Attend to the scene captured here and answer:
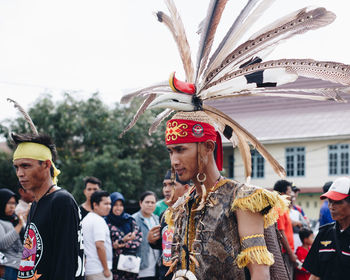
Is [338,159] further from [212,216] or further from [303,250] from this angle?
[212,216]

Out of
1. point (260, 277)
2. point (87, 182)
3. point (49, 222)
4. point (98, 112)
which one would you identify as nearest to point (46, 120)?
point (98, 112)

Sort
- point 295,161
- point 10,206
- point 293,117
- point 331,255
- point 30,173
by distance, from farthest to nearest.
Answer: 1. point 293,117
2. point 295,161
3. point 10,206
4. point 331,255
5. point 30,173

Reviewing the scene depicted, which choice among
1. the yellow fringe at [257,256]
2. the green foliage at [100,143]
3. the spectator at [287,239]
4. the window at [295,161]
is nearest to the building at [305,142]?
the window at [295,161]

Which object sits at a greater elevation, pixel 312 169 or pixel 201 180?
pixel 201 180

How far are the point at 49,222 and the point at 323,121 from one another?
25.5m

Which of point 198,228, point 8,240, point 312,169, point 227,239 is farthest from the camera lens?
point 312,169

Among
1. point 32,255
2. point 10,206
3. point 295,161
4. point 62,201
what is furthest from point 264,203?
point 295,161

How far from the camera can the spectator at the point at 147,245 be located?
843 centimetres

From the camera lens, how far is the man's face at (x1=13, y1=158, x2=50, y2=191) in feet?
14.4

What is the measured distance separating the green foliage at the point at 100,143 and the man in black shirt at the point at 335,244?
Result: 15.3 m

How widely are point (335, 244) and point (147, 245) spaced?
3.96 metres

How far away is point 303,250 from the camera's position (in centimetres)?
917

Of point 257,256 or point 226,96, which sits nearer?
point 257,256

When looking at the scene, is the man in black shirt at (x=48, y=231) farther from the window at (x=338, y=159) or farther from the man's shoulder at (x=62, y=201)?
the window at (x=338, y=159)
